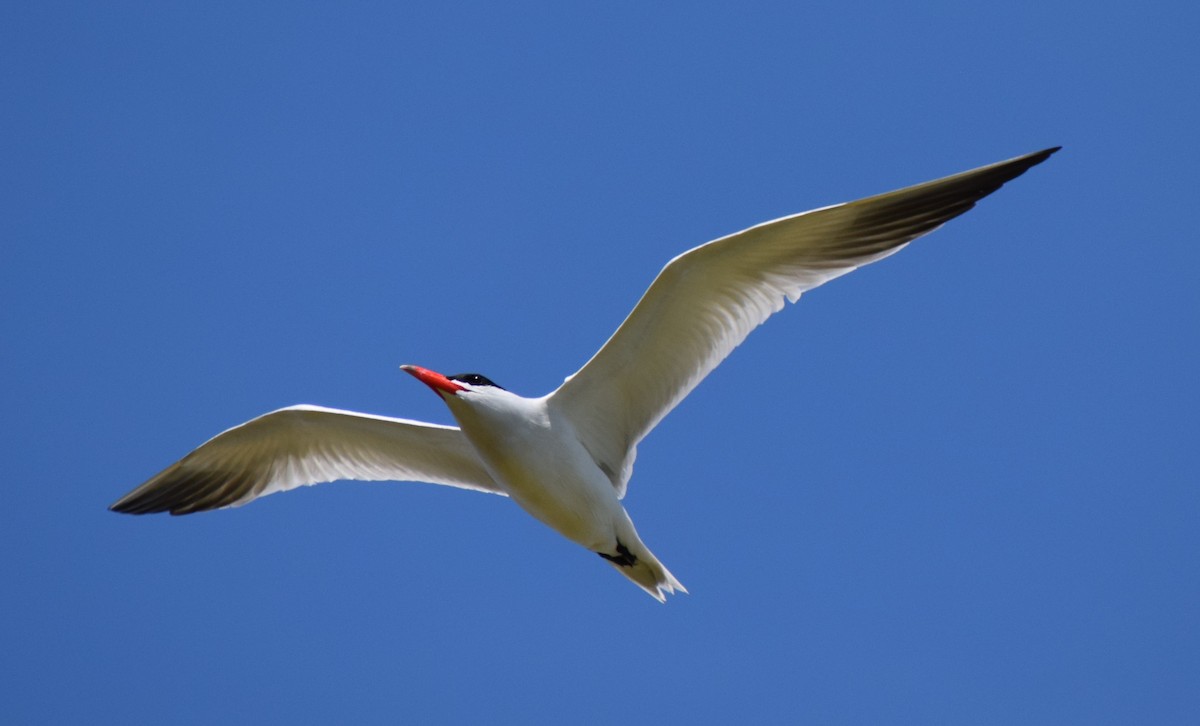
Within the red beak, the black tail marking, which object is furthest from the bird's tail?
the red beak

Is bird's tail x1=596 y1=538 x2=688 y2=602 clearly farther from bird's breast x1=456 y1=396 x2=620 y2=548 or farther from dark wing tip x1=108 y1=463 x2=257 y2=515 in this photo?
dark wing tip x1=108 y1=463 x2=257 y2=515

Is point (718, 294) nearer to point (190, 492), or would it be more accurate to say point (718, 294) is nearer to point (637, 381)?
point (637, 381)

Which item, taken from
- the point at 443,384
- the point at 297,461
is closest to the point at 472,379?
the point at 443,384

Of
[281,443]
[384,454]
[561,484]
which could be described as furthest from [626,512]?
[281,443]

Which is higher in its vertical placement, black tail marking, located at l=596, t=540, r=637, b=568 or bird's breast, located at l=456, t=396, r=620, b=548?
bird's breast, located at l=456, t=396, r=620, b=548

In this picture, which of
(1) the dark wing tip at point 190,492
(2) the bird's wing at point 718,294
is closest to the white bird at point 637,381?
(2) the bird's wing at point 718,294

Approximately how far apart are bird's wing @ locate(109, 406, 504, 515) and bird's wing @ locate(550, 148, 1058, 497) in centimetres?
106

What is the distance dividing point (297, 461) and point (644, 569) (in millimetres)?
2744

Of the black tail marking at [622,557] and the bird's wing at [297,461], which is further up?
the bird's wing at [297,461]

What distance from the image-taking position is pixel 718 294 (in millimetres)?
8289

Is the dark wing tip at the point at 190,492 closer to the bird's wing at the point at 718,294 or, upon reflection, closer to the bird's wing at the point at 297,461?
the bird's wing at the point at 297,461

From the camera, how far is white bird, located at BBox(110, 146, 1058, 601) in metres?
7.86

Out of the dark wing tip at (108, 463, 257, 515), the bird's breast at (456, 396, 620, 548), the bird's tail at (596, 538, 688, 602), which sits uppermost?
the dark wing tip at (108, 463, 257, 515)

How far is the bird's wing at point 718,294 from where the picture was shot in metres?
7.80
